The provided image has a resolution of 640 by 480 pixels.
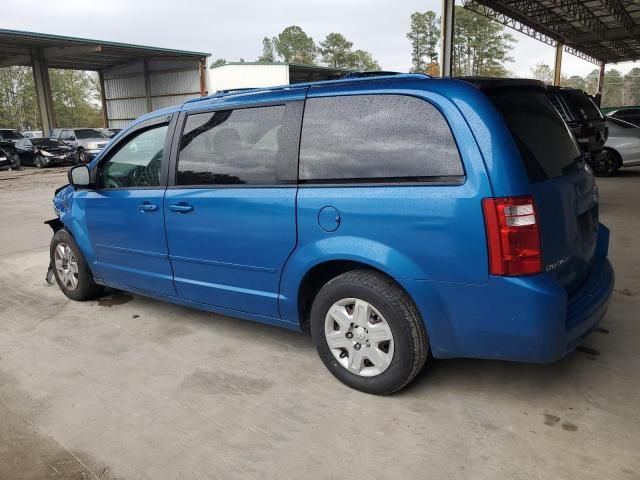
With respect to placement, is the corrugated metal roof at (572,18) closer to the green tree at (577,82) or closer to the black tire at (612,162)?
the black tire at (612,162)

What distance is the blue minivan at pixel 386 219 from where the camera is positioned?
2.45 metres

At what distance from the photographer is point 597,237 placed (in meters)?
3.28

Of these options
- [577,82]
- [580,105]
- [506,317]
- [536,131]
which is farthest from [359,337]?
[577,82]

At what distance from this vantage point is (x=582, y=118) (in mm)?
8641

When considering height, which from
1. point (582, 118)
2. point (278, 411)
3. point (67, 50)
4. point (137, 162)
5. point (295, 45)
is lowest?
point (278, 411)

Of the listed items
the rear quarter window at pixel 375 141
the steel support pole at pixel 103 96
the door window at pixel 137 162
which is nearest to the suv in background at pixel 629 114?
the rear quarter window at pixel 375 141

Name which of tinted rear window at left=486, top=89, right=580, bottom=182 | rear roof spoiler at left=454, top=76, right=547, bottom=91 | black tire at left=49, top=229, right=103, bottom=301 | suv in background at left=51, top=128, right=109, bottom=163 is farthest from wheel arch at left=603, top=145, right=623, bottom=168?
suv in background at left=51, top=128, right=109, bottom=163

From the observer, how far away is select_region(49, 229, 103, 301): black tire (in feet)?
15.2

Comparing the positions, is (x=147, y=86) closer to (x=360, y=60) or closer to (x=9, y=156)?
(x=9, y=156)

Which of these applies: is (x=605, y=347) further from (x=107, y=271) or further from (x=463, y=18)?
(x=463, y=18)

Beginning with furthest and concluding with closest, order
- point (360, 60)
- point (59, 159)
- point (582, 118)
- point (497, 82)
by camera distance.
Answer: point (360, 60) → point (59, 159) → point (582, 118) → point (497, 82)

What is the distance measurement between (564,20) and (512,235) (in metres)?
29.9

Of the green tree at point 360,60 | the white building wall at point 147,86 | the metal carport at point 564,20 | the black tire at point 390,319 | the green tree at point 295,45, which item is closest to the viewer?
the black tire at point 390,319

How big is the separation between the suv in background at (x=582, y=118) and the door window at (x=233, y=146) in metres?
5.87
